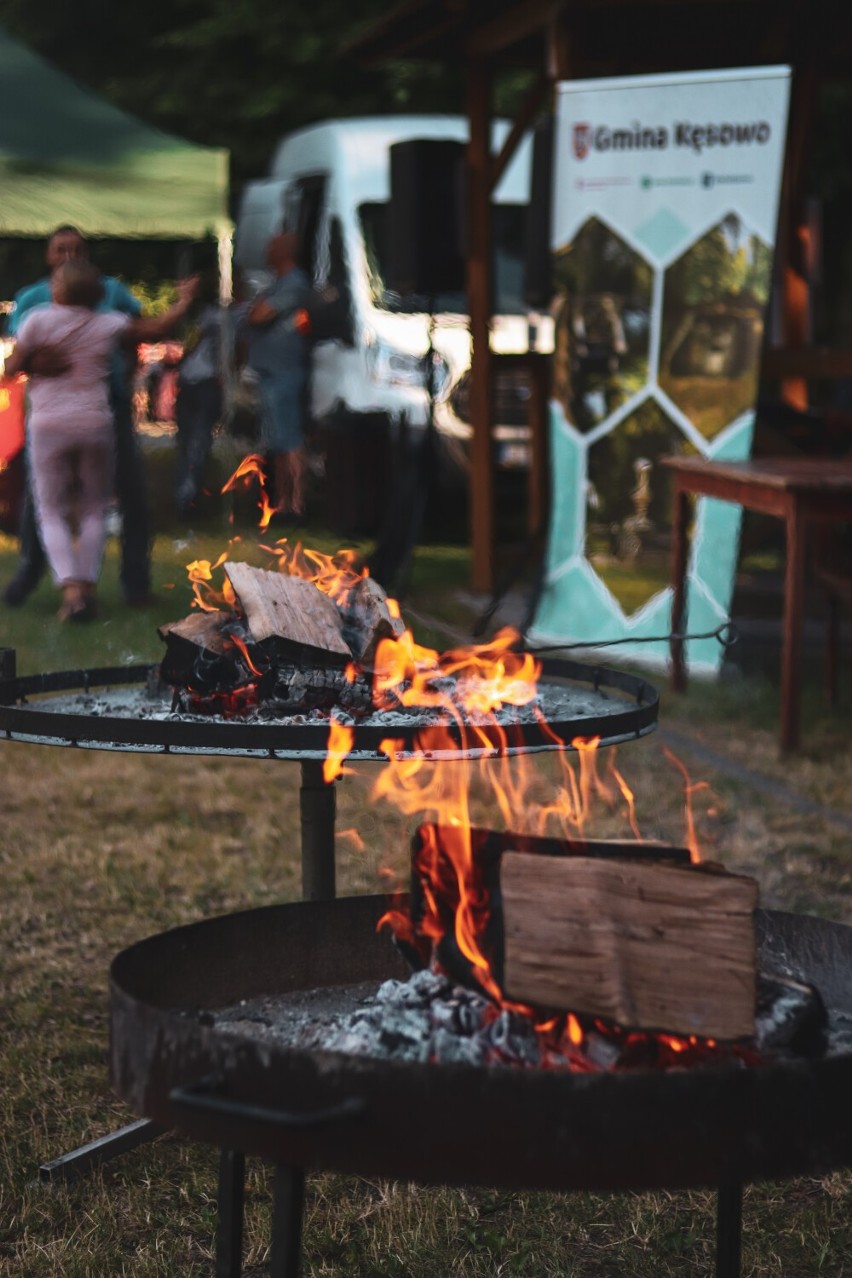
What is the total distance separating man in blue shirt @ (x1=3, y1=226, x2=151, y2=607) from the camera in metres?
9.41

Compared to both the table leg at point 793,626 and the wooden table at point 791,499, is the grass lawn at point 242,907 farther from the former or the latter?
the wooden table at point 791,499

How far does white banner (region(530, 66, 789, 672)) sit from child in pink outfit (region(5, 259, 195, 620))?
2431mm

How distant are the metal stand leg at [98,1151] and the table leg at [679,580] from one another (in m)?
4.45

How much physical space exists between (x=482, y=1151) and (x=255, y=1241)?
131 centimetres

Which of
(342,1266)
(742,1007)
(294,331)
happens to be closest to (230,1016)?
(342,1266)

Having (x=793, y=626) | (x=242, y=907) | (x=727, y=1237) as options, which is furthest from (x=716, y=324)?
(x=727, y=1237)

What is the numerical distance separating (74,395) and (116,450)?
427mm

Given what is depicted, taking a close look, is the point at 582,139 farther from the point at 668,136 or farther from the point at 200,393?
the point at 200,393

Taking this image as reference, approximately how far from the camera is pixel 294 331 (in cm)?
1159

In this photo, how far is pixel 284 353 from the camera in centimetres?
1164

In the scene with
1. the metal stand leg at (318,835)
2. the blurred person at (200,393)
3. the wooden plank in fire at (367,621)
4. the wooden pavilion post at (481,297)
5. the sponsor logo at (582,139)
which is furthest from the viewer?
the blurred person at (200,393)

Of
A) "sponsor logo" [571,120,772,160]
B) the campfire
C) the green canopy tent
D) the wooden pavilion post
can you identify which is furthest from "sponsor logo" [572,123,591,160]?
the campfire

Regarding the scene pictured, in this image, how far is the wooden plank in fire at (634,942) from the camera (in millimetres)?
2215

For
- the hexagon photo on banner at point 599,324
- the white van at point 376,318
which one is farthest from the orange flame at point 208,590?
the white van at point 376,318
